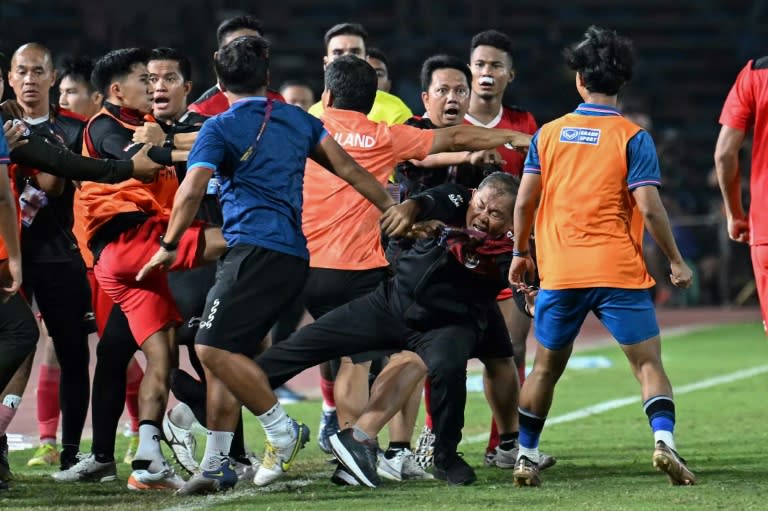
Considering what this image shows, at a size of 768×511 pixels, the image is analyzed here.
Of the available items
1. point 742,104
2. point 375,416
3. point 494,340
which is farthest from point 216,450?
point 742,104

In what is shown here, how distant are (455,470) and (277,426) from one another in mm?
897

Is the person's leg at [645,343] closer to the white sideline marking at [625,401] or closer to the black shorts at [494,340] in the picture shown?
the black shorts at [494,340]

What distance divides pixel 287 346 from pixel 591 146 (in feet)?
5.69

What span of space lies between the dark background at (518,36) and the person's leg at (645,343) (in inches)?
702

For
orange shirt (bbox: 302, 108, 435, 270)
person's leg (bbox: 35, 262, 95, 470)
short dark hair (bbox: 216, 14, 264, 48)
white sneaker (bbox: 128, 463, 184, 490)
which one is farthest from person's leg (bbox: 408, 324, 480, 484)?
short dark hair (bbox: 216, 14, 264, 48)

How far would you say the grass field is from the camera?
6.48m

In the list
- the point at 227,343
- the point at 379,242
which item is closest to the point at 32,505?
the point at 227,343

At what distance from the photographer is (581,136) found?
22.4ft

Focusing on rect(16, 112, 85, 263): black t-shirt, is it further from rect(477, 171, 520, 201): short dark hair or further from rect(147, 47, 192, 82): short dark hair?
rect(477, 171, 520, 201): short dark hair

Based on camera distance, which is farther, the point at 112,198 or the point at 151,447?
the point at 112,198

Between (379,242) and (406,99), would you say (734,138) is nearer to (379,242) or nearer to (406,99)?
(379,242)

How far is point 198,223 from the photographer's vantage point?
7445 millimetres

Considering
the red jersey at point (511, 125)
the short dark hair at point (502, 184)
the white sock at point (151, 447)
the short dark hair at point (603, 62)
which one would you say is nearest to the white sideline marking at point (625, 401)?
the red jersey at point (511, 125)

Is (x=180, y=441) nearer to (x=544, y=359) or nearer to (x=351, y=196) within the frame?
(x=351, y=196)
